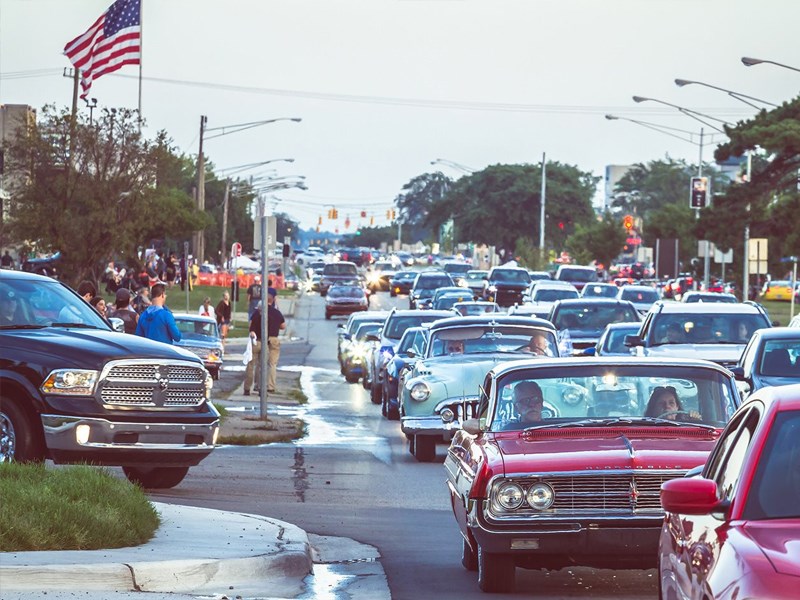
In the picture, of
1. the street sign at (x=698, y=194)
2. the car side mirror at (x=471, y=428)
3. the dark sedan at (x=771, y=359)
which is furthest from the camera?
the street sign at (x=698, y=194)

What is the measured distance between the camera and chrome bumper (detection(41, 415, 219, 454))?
15.3m

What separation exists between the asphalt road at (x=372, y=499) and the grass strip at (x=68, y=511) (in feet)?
2.47

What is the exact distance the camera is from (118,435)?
15.4 meters

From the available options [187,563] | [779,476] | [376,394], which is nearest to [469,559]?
[187,563]

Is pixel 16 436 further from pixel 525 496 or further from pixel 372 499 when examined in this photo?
pixel 525 496

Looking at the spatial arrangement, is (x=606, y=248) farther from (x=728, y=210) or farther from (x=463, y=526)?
(x=463, y=526)

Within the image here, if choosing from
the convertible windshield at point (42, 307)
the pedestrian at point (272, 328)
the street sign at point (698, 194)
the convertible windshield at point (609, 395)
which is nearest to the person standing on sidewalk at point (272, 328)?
the pedestrian at point (272, 328)

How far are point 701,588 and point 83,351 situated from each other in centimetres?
961

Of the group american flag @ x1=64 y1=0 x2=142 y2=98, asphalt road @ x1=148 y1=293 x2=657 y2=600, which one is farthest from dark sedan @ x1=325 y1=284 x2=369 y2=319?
asphalt road @ x1=148 y1=293 x2=657 y2=600

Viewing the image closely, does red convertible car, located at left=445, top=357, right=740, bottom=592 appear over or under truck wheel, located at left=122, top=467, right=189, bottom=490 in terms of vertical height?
over

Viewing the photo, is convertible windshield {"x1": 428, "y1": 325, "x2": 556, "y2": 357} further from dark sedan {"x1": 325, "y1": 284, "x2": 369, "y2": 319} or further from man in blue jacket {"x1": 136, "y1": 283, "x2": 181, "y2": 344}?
dark sedan {"x1": 325, "y1": 284, "x2": 369, "y2": 319}

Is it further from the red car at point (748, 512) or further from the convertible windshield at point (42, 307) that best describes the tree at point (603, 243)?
the red car at point (748, 512)

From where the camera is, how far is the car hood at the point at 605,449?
420 inches

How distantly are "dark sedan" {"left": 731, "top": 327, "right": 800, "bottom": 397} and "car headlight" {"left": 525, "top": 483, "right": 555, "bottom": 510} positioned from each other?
403 inches
